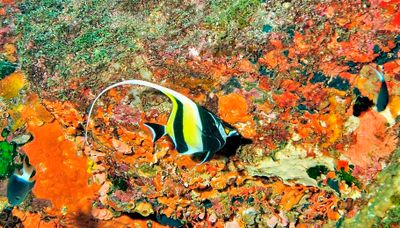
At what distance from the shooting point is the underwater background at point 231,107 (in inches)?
129

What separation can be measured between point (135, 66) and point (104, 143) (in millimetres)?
916

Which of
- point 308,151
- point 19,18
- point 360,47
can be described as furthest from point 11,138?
point 360,47

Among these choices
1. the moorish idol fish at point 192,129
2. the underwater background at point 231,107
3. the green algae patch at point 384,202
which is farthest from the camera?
the underwater background at point 231,107

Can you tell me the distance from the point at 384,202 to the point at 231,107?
61.5 inches

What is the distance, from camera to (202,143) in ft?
7.97

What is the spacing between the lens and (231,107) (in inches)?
141

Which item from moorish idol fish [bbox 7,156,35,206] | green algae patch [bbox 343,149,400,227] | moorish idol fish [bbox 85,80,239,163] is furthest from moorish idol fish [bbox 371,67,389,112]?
moorish idol fish [bbox 7,156,35,206]

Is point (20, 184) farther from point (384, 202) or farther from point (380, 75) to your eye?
point (380, 75)

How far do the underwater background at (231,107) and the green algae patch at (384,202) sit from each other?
1cm

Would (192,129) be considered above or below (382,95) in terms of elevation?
above

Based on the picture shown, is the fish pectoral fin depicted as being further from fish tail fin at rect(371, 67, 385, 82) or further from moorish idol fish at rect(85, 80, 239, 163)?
fish tail fin at rect(371, 67, 385, 82)

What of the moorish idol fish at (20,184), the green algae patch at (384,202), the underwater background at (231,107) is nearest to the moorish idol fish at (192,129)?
the underwater background at (231,107)

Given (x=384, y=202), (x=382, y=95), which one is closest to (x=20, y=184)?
(x=384, y=202)

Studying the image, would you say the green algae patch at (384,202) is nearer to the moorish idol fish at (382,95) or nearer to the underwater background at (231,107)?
the underwater background at (231,107)
